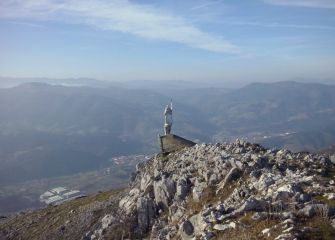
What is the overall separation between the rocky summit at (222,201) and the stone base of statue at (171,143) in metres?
3.53

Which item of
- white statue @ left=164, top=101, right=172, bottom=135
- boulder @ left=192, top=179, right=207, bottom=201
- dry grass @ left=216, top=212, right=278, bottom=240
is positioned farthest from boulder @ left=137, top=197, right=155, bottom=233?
white statue @ left=164, top=101, right=172, bottom=135

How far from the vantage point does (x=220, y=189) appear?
36.0 m

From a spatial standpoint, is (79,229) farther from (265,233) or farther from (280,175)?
(265,233)

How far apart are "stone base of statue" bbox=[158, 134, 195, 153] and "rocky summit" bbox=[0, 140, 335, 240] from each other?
3.53 m

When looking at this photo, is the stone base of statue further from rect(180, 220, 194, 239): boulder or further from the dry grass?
the dry grass

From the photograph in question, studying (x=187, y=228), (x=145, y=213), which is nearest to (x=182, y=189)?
(x=145, y=213)

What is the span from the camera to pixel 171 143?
62281 millimetres

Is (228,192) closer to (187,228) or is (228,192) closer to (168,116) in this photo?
(187,228)

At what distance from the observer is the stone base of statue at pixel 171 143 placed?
196 feet

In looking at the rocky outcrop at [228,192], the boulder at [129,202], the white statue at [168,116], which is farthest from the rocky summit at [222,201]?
the white statue at [168,116]

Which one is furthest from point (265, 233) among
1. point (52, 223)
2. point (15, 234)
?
point (15, 234)

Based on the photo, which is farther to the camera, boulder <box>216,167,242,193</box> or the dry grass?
boulder <box>216,167,242,193</box>

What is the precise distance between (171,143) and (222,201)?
1132 inches

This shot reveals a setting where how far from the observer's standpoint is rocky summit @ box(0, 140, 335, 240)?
26.0 m
